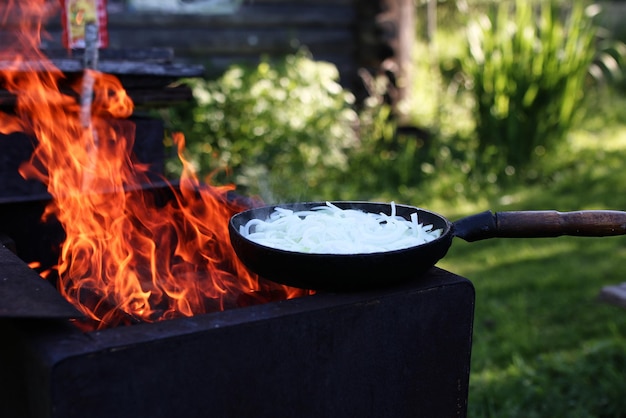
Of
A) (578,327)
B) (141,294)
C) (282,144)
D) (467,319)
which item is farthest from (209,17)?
(467,319)

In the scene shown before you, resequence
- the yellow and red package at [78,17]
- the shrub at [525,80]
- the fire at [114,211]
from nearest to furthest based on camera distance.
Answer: the fire at [114,211]
the yellow and red package at [78,17]
the shrub at [525,80]

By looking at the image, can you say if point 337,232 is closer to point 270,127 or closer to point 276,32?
point 270,127

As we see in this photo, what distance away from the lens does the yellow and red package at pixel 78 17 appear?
3.01 metres

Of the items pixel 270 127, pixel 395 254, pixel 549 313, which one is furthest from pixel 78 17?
pixel 270 127

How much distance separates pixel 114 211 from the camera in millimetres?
2650

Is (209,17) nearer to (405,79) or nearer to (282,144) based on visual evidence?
(282,144)

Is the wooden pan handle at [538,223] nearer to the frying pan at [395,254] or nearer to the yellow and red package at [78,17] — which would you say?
the frying pan at [395,254]

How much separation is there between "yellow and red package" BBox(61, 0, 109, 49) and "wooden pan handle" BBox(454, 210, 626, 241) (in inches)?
72.2

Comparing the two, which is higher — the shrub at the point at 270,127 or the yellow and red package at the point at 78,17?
the yellow and red package at the point at 78,17

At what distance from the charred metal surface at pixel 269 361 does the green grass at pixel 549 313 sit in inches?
53.8

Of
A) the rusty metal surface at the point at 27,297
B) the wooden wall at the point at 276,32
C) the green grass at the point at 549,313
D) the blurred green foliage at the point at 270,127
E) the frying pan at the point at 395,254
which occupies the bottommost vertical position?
the green grass at the point at 549,313

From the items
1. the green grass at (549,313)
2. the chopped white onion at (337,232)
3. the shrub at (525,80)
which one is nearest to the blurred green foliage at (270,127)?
the green grass at (549,313)

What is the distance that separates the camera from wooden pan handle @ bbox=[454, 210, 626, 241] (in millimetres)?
1997

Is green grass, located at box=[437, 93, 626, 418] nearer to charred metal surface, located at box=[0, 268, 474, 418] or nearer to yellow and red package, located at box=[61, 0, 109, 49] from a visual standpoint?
charred metal surface, located at box=[0, 268, 474, 418]
